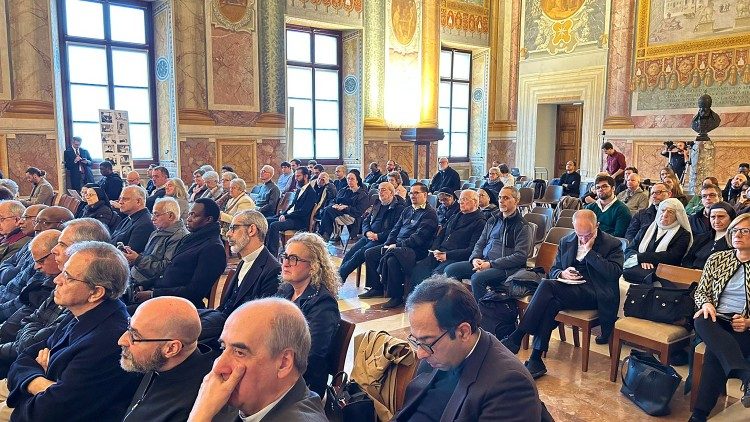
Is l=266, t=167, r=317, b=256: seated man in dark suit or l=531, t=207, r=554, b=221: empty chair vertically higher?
l=531, t=207, r=554, b=221: empty chair

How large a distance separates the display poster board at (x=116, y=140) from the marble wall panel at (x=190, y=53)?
130cm

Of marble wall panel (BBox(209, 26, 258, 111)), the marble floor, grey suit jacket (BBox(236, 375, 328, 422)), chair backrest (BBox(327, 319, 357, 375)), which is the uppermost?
marble wall panel (BBox(209, 26, 258, 111))

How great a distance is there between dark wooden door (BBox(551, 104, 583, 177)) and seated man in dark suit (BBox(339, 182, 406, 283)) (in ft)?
28.2

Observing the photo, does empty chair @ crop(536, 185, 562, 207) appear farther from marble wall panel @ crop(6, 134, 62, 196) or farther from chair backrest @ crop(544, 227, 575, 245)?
marble wall panel @ crop(6, 134, 62, 196)

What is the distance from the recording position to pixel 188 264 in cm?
347

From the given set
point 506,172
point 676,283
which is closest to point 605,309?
point 676,283

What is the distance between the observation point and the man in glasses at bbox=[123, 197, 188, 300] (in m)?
3.70

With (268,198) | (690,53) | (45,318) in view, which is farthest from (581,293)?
(690,53)

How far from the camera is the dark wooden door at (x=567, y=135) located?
13.3 metres

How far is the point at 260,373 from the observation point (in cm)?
145

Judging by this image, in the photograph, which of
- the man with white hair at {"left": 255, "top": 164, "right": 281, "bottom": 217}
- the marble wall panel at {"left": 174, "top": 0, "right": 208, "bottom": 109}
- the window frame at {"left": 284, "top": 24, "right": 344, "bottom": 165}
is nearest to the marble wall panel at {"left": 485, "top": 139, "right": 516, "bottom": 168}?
the window frame at {"left": 284, "top": 24, "right": 344, "bottom": 165}

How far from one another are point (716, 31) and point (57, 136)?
11.5 meters

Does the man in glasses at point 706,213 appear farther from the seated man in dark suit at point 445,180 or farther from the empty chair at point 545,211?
the seated man in dark suit at point 445,180

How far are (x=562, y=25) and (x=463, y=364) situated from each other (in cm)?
1239
